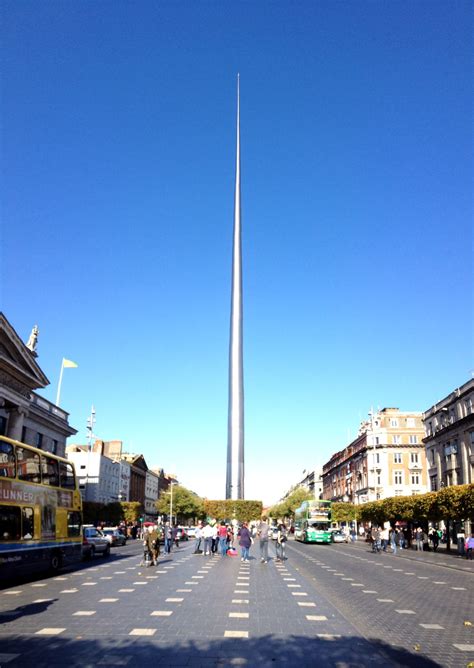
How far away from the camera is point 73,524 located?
24469 millimetres

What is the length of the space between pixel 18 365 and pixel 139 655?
126ft

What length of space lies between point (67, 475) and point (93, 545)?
882 centimetres

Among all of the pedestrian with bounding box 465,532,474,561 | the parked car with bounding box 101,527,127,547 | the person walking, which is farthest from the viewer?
the parked car with bounding box 101,527,127,547

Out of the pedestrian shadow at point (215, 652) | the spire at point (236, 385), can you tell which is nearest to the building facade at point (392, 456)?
the spire at point (236, 385)

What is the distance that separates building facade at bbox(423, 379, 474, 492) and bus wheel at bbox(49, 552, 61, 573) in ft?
156

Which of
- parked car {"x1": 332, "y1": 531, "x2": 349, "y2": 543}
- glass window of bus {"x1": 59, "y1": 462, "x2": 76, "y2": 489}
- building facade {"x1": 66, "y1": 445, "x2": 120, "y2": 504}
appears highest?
building facade {"x1": 66, "y1": 445, "x2": 120, "y2": 504}

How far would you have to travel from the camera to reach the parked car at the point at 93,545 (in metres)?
29.9

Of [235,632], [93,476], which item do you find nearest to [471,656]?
[235,632]

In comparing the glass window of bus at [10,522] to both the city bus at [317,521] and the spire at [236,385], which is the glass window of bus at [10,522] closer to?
the city bus at [317,521]

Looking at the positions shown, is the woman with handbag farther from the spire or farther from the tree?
the tree

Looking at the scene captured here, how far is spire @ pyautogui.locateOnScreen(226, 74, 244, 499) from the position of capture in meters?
95.2

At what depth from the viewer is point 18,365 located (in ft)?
143

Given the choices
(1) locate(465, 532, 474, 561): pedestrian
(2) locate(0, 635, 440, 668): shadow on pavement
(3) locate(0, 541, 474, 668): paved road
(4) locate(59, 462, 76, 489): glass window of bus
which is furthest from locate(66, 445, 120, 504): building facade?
(2) locate(0, 635, 440, 668): shadow on pavement

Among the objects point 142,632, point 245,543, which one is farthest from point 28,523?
point 245,543
